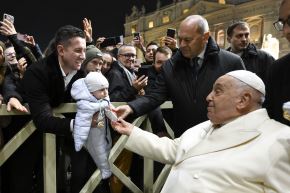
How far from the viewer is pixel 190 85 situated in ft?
12.1

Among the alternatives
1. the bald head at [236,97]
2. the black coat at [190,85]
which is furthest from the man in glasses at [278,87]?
the black coat at [190,85]

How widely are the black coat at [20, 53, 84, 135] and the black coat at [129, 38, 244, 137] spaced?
0.76m

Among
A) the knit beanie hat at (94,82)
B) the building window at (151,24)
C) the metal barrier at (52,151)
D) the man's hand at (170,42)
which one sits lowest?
the metal barrier at (52,151)

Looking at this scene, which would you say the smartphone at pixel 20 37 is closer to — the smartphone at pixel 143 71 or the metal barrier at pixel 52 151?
the metal barrier at pixel 52 151

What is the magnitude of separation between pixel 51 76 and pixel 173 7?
55534 millimetres

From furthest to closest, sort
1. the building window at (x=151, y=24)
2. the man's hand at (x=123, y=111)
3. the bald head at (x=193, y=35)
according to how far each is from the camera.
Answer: the building window at (x=151, y=24)
the bald head at (x=193, y=35)
the man's hand at (x=123, y=111)

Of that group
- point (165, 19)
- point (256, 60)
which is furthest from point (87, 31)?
point (165, 19)

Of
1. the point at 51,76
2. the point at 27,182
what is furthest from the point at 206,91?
→ the point at 27,182

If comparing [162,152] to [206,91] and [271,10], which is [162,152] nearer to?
[206,91]

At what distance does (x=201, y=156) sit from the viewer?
2555 mm

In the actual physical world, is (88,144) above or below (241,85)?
below

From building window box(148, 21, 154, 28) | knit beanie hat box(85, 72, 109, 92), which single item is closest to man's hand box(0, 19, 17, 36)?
knit beanie hat box(85, 72, 109, 92)

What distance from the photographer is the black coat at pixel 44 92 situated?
125 inches

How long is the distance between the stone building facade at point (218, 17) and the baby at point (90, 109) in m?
21.5
